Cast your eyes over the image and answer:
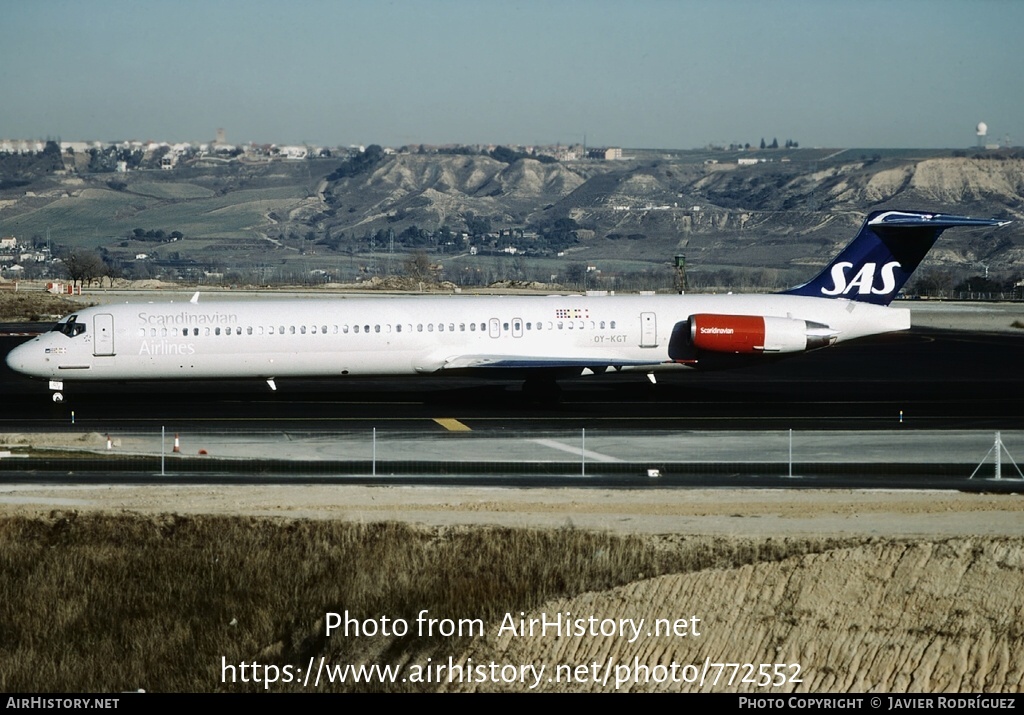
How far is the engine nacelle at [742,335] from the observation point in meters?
39.2

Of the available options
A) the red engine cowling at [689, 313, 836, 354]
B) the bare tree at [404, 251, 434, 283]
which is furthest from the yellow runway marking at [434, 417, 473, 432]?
the bare tree at [404, 251, 434, 283]

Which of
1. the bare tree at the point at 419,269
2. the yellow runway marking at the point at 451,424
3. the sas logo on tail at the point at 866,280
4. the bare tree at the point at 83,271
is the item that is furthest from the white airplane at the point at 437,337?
the bare tree at the point at 419,269

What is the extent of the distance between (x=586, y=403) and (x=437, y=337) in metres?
5.12

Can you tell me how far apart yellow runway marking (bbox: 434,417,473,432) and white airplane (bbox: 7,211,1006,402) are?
8.70 feet

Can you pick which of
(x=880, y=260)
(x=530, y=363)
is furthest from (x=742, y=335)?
(x=530, y=363)

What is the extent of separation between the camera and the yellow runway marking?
1373 inches

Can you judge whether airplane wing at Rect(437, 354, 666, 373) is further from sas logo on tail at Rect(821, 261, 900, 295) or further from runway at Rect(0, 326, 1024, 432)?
sas logo on tail at Rect(821, 261, 900, 295)

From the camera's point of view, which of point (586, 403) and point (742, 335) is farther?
point (586, 403)

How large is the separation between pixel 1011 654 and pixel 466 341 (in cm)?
2379

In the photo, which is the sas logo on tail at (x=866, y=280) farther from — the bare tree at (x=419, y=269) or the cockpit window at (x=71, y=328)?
the bare tree at (x=419, y=269)

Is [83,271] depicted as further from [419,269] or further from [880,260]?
[880,260]

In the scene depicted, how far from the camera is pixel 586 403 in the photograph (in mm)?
40406

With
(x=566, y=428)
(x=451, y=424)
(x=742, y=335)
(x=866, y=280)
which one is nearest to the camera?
(x=566, y=428)
